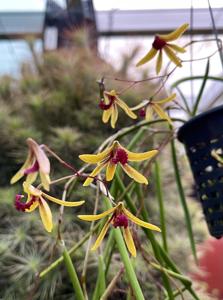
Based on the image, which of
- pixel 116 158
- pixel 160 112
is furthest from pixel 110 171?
pixel 160 112

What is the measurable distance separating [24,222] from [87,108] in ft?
0.93

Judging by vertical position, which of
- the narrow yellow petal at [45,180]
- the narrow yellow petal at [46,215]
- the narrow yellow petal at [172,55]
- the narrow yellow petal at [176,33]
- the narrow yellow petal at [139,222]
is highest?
the narrow yellow petal at [176,33]

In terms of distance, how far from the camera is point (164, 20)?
131 cm

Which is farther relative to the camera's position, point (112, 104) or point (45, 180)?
point (112, 104)

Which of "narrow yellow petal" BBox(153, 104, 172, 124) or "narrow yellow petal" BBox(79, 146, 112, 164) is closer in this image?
"narrow yellow petal" BBox(79, 146, 112, 164)

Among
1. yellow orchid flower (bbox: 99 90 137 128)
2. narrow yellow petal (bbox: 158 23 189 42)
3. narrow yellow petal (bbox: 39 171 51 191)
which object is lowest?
narrow yellow petal (bbox: 39 171 51 191)

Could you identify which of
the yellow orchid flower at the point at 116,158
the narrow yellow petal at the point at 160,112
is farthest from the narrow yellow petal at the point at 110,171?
the narrow yellow petal at the point at 160,112

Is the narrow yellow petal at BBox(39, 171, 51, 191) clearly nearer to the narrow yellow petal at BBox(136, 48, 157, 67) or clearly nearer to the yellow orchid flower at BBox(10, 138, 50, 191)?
the yellow orchid flower at BBox(10, 138, 50, 191)

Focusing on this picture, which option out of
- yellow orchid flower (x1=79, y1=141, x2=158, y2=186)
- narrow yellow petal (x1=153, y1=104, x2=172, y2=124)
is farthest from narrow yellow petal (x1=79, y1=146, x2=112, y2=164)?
narrow yellow petal (x1=153, y1=104, x2=172, y2=124)

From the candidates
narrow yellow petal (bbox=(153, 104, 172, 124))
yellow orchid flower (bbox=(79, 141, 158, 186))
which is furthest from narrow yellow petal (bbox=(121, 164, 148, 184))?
narrow yellow petal (bbox=(153, 104, 172, 124))

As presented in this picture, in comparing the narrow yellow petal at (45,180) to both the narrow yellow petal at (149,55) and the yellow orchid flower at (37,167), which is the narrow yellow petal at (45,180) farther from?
the narrow yellow petal at (149,55)

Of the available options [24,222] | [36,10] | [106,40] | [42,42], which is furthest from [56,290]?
[36,10]

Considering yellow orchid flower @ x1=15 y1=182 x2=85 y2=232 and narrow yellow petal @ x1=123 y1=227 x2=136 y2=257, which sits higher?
yellow orchid flower @ x1=15 y1=182 x2=85 y2=232

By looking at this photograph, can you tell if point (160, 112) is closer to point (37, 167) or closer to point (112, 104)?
point (112, 104)
